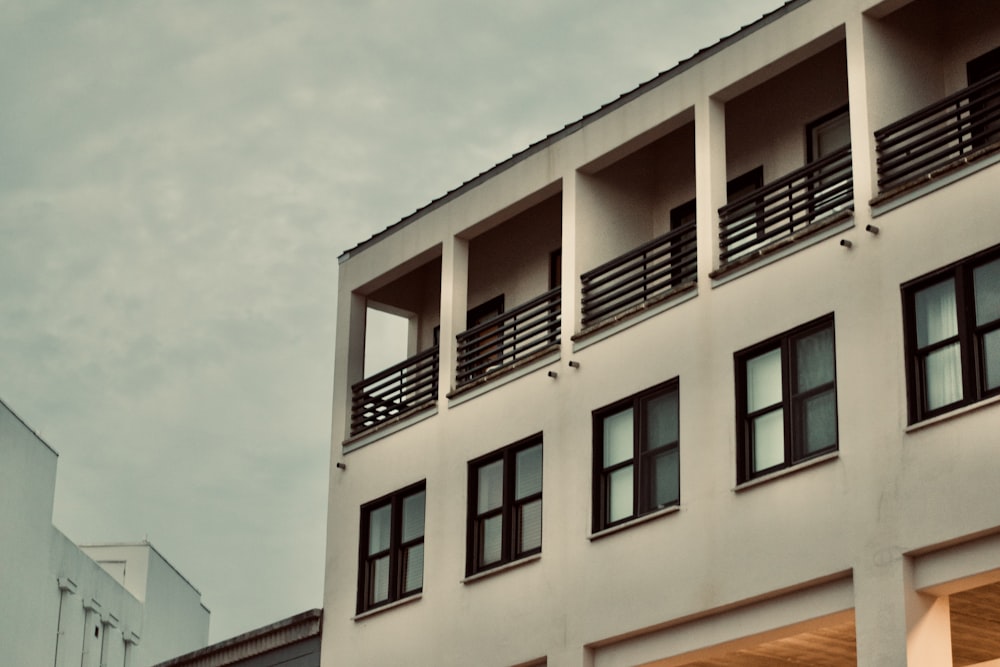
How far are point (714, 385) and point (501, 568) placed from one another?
558 centimetres

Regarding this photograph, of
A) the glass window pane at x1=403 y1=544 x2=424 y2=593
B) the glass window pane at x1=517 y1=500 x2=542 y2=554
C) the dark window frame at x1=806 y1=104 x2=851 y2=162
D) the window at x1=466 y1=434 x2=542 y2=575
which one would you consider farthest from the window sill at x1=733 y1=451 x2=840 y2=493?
the glass window pane at x1=403 y1=544 x2=424 y2=593

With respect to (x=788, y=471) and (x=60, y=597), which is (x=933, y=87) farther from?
(x=60, y=597)

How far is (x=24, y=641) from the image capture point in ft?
212

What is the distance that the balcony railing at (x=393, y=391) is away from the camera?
1406 inches

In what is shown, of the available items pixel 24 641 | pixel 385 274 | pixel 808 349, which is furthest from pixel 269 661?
pixel 24 641

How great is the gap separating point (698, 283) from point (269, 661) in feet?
44.2

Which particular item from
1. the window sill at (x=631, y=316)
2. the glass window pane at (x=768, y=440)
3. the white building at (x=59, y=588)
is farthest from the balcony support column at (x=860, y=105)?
the white building at (x=59, y=588)

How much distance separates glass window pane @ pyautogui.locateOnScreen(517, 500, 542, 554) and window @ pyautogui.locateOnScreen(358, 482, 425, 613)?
2741mm

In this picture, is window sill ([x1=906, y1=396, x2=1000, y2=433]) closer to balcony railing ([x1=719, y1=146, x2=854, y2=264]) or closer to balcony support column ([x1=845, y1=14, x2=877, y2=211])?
balcony support column ([x1=845, y1=14, x2=877, y2=211])

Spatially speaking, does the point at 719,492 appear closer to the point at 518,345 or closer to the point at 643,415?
the point at 643,415

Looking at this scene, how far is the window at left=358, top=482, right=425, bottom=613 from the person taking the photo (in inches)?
1348

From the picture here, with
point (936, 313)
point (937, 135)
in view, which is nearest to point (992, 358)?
point (936, 313)

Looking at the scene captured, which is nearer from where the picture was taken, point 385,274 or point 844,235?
point 844,235

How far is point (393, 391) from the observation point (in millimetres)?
36500
